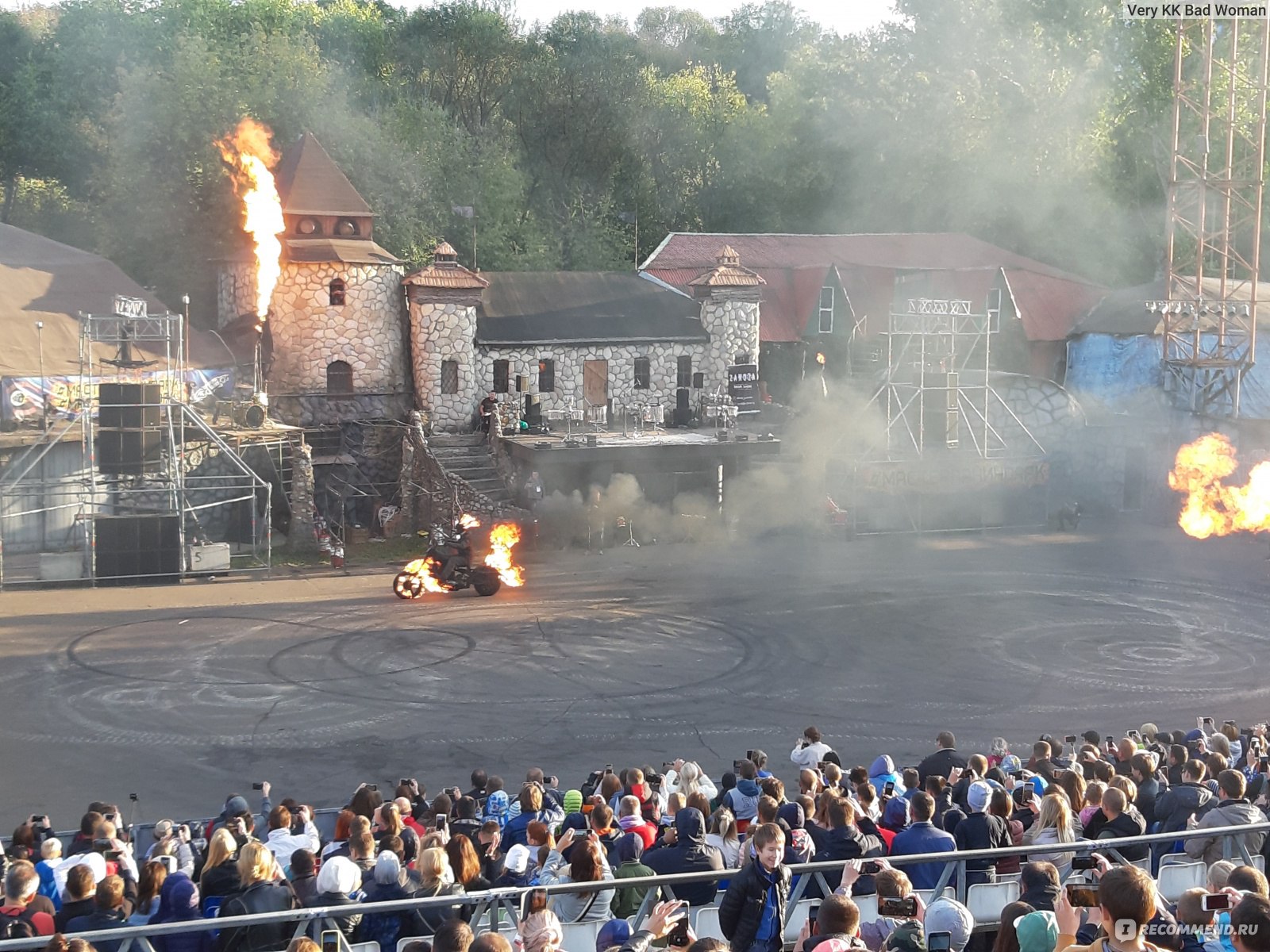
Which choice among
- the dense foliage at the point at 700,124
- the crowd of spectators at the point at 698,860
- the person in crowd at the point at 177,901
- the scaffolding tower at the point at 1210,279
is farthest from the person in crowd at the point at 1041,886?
the dense foliage at the point at 700,124

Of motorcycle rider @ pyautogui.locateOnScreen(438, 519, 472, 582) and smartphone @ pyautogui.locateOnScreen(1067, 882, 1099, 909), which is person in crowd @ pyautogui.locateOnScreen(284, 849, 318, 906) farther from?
motorcycle rider @ pyautogui.locateOnScreen(438, 519, 472, 582)

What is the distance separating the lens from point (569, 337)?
42625 millimetres

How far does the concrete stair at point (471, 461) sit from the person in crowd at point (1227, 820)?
87.1ft

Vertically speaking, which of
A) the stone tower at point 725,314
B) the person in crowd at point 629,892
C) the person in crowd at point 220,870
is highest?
the stone tower at point 725,314

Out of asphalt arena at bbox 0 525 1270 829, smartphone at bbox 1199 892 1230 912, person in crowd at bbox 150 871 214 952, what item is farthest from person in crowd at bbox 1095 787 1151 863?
asphalt arena at bbox 0 525 1270 829

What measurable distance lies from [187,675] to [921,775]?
14.2 m

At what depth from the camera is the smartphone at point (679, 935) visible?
23.0 feet

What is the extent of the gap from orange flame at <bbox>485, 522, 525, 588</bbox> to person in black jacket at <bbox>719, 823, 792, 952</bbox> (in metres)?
22.0

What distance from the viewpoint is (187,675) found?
909 inches

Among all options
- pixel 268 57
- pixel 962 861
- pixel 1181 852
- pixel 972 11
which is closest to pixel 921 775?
pixel 1181 852

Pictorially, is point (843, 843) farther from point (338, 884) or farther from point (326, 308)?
point (326, 308)

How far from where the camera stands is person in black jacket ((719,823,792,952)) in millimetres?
8320

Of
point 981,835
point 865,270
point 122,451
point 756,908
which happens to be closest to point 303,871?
point 756,908

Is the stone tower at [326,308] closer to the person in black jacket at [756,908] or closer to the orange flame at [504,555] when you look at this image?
the orange flame at [504,555]
